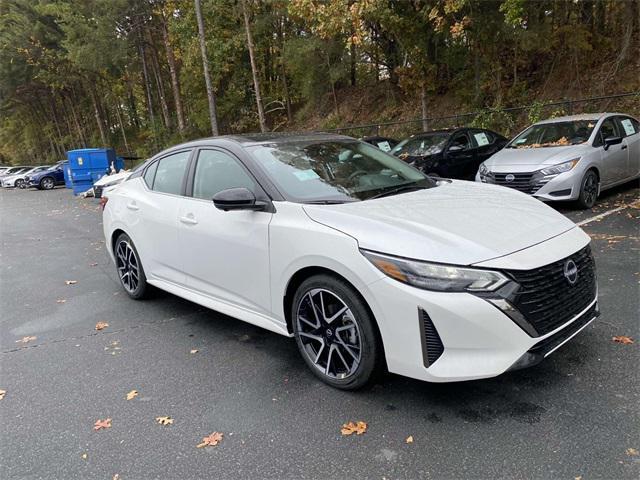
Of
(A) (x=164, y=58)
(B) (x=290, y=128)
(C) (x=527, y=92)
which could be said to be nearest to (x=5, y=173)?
(A) (x=164, y=58)

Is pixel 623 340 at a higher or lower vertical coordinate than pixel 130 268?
lower

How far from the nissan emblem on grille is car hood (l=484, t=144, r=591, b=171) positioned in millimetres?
5233

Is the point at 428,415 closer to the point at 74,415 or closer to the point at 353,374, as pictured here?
the point at 353,374

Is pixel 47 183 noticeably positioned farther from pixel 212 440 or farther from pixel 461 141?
pixel 212 440

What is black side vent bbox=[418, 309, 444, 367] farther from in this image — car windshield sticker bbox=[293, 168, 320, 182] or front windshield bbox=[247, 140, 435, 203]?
car windshield sticker bbox=[293, 168, 320, 182]

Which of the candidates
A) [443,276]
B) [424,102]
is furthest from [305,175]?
[424,102]

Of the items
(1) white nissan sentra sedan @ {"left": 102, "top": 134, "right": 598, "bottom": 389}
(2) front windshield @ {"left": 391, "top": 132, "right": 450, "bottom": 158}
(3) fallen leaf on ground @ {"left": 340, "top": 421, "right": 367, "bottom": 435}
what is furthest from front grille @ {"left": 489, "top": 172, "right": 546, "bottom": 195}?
(3) fallen leaf on ground @ {"left": 340, "top": 421, "right": 367, "bottom": 435}

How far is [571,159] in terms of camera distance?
737 centimetres

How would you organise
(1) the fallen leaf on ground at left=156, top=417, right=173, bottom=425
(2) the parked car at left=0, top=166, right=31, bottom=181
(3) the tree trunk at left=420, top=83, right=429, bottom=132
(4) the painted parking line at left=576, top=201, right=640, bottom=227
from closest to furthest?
(1) the fallen leaf on ground at left=156, top=417, right=173, bottom=425
(4) the painted parking line at left=576, top=201, right=640, bottom=227
(3) the tree trunk at left=420, top=83, right=429, bottom=132
(2) the parked car at left=0, top=166, right=31, bottom=181

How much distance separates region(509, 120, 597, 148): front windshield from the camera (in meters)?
8.03

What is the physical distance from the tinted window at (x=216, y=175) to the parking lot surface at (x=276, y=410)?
1.22 metres

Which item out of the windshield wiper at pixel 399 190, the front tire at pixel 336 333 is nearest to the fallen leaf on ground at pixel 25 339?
the front tire at pixel 336 333

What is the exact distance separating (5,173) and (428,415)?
39.6 meters

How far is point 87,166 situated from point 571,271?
21.6 meters
